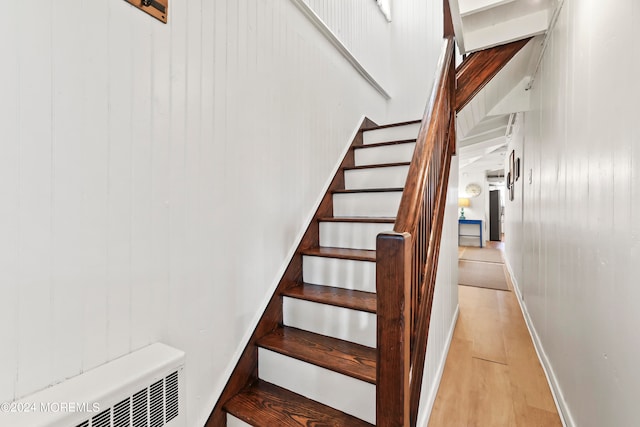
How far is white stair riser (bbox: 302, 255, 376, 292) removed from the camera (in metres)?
1.80

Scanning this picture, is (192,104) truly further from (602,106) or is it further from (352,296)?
(602,106)

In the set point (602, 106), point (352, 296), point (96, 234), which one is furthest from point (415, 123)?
point (96, 234)

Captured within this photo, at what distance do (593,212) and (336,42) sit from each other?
211cm

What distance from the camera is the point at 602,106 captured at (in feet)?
3.91

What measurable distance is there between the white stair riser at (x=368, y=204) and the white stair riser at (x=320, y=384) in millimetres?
1161

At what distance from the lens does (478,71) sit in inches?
99.1

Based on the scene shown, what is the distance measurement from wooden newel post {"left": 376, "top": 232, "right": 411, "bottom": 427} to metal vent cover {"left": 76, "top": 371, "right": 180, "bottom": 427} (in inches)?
30.1

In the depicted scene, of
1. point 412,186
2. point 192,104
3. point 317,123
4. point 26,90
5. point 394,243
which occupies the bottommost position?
point 394,243

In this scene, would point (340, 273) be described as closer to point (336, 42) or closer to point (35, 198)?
point (35, 198)

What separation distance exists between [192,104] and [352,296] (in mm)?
1313

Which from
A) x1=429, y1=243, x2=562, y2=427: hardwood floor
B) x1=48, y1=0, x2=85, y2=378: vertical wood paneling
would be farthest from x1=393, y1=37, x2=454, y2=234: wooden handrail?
x1=429, y1=243, x2=562, y2=427: hardwood floor

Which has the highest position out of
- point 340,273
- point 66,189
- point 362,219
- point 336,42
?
point 336,42

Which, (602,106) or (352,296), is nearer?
(602,106)

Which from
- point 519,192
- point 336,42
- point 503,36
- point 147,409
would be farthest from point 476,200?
point 147,409
